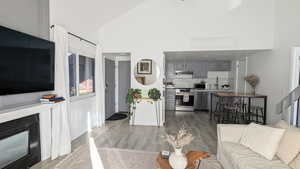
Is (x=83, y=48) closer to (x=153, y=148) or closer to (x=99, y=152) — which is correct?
(x=99, y=152)

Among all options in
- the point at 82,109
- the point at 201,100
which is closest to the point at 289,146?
the point at 82,109

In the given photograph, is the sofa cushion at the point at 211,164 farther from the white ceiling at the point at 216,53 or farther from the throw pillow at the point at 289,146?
the white ceiling at the point at 216,53

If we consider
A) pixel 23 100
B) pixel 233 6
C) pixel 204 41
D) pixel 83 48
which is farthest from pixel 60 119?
pixel 233 6

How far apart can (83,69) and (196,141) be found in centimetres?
315

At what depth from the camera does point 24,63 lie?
2111mm

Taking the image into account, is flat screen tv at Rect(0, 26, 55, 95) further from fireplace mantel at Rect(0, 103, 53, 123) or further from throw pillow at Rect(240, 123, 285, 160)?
throw pillow at Rect(240, 123, 285, 160)

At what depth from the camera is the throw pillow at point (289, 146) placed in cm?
168

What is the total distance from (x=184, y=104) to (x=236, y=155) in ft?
14.6

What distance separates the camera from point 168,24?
423cm

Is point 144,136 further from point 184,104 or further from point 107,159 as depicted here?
point 184,104

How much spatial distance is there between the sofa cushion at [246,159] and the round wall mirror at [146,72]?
272 cm

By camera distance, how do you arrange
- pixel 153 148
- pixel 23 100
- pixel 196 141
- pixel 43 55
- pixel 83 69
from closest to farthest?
1. pixel 23 100
2. pixel 43 55
3. pixel 153 148
4. pixel 196 141
5. pixel 83 69

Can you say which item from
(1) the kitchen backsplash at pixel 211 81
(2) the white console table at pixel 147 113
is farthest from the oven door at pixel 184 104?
(2) the white console table at pixel 147 113

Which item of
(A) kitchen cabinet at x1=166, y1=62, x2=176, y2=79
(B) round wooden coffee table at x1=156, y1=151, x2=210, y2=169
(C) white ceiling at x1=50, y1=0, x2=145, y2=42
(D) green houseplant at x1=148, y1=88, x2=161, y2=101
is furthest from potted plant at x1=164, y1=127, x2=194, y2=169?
(A) kitchen cabinet at x1=166, y1=62, x2=176, y2=79
